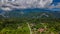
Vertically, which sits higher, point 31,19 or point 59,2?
point 59,2

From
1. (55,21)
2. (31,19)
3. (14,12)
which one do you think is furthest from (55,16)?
(14,12)

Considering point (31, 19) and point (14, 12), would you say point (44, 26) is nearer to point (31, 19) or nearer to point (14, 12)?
point (31, 19)

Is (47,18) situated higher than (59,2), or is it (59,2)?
(59,2)

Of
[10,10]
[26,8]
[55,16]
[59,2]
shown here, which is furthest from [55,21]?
[10,10]

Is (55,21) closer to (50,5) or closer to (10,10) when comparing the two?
(50,5)

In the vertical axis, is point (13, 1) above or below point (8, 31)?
above

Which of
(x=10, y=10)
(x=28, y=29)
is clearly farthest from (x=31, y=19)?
(x=10, y=10)

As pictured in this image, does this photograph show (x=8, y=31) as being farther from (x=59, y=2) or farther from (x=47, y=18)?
(x=59, y=2)
